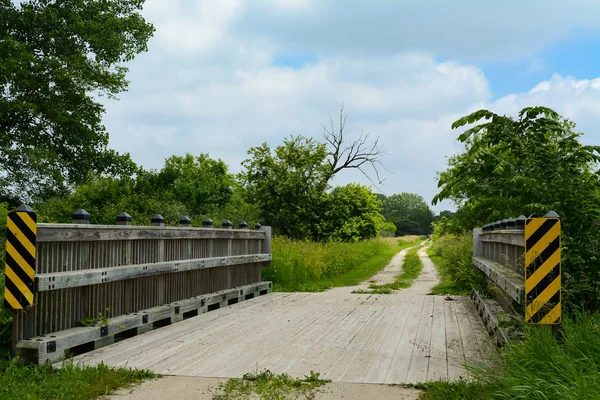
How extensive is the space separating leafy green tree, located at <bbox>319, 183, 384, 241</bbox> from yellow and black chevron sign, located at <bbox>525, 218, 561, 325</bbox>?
23600 millimetres

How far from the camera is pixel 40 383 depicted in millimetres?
4922

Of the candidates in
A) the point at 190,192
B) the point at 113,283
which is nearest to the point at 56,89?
the point at 190,192

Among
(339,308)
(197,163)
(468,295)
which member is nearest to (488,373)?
(339,308)

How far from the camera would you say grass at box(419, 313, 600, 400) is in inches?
144

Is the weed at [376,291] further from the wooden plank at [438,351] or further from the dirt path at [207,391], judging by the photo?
the dirt path at [207,391]

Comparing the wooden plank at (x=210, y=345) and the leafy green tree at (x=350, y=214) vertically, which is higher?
the leafy green tree at (x=350, y=214)

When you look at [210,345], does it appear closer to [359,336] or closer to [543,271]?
[359,336]

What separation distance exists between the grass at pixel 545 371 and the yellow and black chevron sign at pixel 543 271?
0.41ft

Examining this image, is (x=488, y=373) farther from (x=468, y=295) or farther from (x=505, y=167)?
(x=468, y=295)

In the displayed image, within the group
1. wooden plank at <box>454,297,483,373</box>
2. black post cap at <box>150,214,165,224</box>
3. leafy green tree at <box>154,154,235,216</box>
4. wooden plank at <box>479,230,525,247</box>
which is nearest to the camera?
wooden plank at <box>479,230,525,247</box>

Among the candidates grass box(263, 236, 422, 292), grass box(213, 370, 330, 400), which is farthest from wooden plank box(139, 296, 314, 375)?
grass box(263, 236, 422, 292)

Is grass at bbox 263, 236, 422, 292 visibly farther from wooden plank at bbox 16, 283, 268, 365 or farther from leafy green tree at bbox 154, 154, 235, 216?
leafy green tree at bbox 154, 154, 235, 216

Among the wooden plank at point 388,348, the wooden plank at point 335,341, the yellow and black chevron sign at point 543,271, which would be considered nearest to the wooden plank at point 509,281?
the yellow and black chevron sign at point 543,271

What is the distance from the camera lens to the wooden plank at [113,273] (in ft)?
18.9
